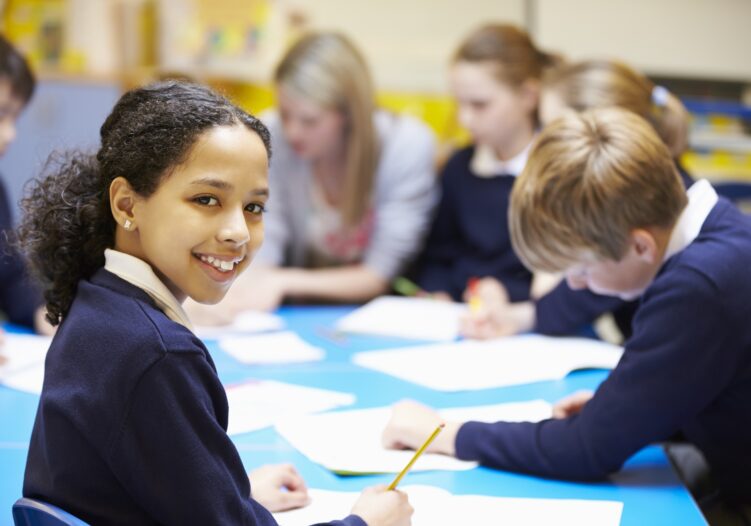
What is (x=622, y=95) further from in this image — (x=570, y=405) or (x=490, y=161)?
(x=490, y=161)

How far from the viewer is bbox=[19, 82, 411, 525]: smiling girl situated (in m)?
0.73

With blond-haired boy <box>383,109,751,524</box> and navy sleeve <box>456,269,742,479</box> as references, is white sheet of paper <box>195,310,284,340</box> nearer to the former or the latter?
blond-haired boy <box>383,109,751,524</box>

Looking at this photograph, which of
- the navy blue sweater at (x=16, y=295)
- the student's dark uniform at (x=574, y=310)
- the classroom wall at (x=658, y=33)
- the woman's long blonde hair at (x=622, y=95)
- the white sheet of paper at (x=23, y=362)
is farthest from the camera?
the classroom wall at (x=658, y=33)

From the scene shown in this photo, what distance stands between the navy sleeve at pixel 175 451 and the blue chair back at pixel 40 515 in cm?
5

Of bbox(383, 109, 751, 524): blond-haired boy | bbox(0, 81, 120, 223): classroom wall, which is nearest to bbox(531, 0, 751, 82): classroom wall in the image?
bbox(0, 81, 120, 223): classroom wall

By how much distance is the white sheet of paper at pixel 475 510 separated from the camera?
37.5 inches

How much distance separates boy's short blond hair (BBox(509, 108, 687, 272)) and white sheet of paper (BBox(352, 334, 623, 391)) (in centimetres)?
37

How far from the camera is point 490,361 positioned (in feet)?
5.31

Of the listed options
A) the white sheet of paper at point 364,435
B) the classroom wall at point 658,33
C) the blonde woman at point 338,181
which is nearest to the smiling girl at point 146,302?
the white sheet of paper at point 364,435

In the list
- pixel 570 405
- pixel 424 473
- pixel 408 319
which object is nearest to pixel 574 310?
pixel 408 319

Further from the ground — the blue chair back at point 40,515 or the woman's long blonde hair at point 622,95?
the woman's long blonde hair at point 622,95

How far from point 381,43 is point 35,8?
135cm

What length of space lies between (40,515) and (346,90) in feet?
5.74

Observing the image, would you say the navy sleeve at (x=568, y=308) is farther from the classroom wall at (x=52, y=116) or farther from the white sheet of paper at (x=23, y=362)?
the classroom wall at (x=52, y=116)
